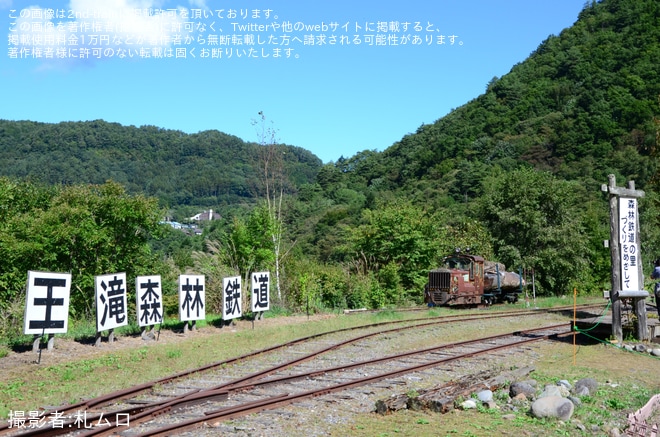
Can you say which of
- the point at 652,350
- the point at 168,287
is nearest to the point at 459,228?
the point at 168,287

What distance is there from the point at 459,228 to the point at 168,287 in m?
19.9

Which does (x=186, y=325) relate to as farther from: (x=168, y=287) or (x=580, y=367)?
(x=168, y=287)

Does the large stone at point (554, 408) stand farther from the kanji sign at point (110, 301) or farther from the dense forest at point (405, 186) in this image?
the dense forest at point (405, 186)

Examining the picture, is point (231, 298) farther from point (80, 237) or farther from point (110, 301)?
point (80, 237)

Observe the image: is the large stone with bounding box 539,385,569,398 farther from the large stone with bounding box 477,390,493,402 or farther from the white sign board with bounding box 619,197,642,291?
the white sign board with bounding box 619,197,642,291

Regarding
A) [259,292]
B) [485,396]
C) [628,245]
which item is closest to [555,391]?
[485,396]

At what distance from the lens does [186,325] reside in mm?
16219

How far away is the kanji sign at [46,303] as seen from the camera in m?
11.5

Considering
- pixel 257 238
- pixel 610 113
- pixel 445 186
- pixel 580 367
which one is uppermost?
pixel 610 113

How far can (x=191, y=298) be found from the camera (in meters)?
16.3

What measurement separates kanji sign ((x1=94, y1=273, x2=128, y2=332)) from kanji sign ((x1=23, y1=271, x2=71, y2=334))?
3.42 feet

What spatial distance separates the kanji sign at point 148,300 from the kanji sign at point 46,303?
2.59 m

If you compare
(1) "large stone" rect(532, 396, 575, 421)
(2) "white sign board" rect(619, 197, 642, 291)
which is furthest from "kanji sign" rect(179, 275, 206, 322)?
(2) "white sign board" rect(619, 197, 642, 291)

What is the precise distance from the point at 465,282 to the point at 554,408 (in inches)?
736
